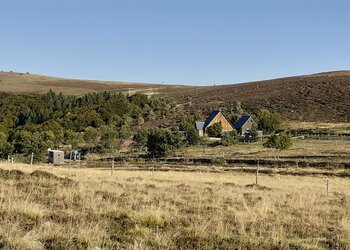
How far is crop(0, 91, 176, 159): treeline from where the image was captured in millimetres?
76188

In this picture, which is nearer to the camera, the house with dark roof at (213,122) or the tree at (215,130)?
the tree at (215,130)

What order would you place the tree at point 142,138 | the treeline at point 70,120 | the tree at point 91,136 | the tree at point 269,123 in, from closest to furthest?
the treeline at point 70,120 → the tree at point 142,138 → the tree at point 91,136 → the tree at point 269,123

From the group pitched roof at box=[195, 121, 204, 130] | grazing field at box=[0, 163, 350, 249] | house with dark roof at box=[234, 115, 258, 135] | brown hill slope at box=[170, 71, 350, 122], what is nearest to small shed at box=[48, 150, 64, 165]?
pitched roof at box=[195, 121, 204, 130]

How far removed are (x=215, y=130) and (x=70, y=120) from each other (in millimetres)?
35402

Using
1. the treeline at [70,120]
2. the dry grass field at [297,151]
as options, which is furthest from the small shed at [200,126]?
the dry grass field at [297,151]

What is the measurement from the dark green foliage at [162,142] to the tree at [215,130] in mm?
20558

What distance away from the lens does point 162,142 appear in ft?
218

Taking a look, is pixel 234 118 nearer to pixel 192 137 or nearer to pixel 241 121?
pixel 241 121

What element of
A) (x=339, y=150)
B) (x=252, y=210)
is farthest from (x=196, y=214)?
(x=339, y=150)

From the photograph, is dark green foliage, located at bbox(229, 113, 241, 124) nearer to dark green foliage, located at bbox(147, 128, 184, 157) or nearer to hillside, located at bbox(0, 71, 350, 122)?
hillside, located at bbox(0, 71, 350, 122)

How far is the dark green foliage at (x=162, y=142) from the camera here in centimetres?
6525

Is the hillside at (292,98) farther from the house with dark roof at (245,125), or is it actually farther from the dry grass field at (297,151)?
the dry grass field at (297,151)

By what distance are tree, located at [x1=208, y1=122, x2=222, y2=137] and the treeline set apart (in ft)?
57.2

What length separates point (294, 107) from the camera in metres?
117
